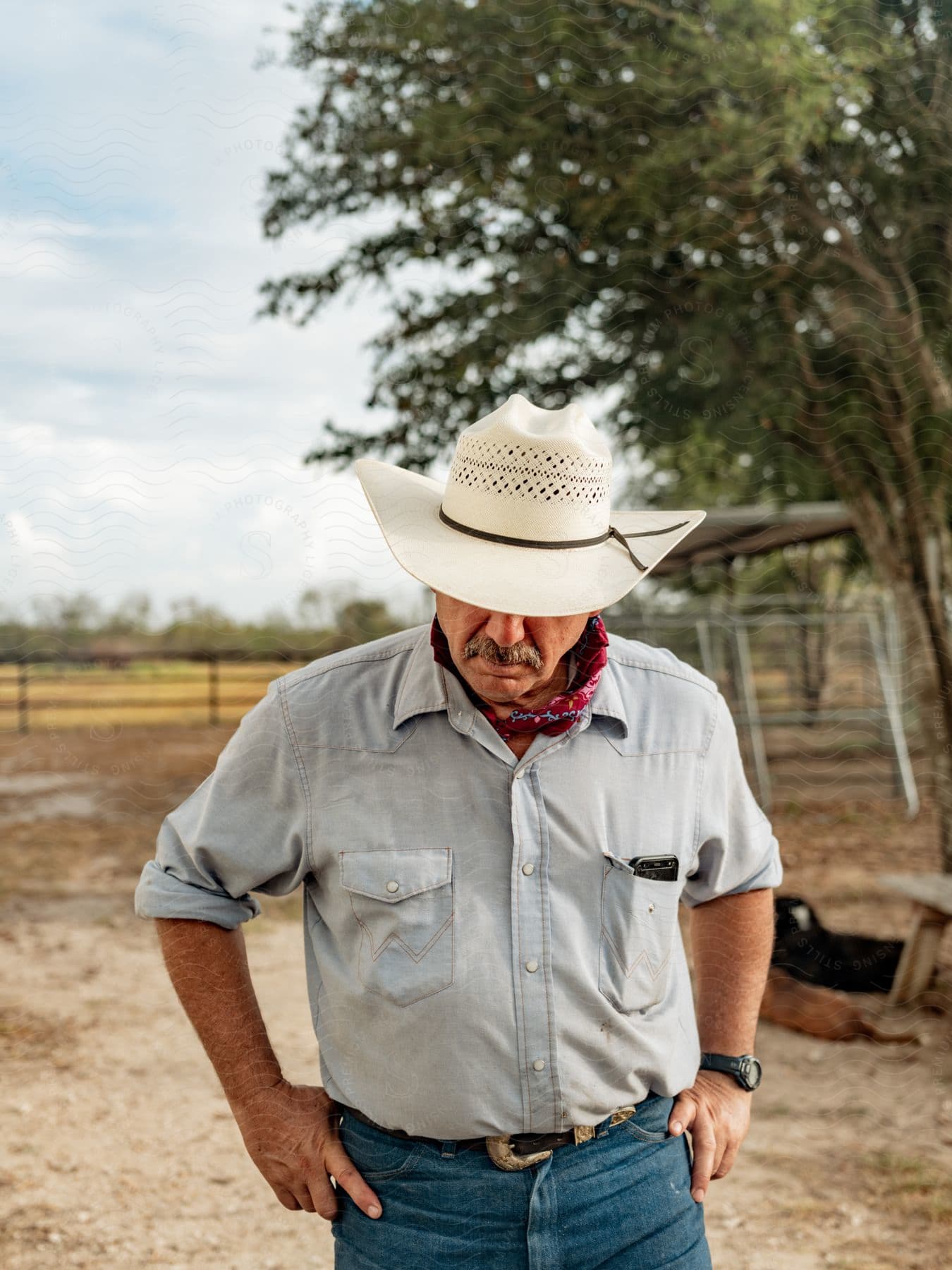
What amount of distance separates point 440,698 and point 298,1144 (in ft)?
1.83

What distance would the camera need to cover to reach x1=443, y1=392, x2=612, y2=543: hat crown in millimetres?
Answer: 1324

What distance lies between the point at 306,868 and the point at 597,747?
14.4 inches

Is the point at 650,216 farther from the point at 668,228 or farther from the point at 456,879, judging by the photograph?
the point at 456,879

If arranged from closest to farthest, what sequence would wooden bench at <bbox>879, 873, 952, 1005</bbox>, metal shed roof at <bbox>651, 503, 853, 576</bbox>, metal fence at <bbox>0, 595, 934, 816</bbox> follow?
1. wooden bench at <bbox>879, 873, 952, 1005</bbox>
2. metal fence at <bbox>0, 595, 934, 816</bbox>
3. metal shed roof at <bbox>651, 503, 853, 576</bbox>

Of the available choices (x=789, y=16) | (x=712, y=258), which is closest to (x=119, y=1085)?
(x=712, y=258)

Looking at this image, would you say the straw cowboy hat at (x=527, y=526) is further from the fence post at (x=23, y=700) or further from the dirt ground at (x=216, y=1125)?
the fence post at (x=23, y=700)

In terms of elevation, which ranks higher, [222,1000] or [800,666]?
[222,1000]

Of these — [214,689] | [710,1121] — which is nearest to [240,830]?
[710,1121]

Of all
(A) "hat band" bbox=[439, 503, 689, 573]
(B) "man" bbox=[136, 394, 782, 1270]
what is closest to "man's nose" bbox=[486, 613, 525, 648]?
(B) "man" bbox=[136, 394, 782, 1270]

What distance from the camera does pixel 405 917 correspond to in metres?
1.26

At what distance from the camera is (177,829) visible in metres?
1.33

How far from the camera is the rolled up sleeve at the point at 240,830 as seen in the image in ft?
4.27

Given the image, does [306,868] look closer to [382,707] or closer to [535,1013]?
[382,707]

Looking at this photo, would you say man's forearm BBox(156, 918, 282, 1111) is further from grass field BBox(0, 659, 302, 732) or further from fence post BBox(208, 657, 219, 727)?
fence post BBox(208, 657, 219, 727)
